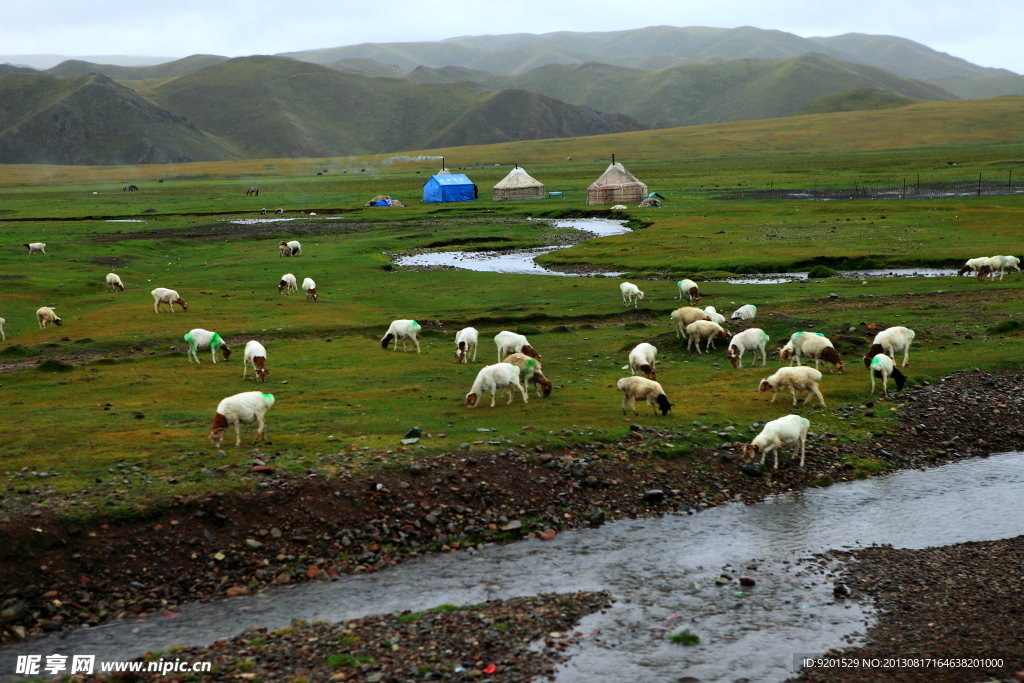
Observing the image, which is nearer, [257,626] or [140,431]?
[257,626]

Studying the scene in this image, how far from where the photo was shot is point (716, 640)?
1232 centimetres

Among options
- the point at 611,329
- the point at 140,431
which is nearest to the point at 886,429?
the point at 611,329

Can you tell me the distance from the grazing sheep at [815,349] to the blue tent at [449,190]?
3839 inches

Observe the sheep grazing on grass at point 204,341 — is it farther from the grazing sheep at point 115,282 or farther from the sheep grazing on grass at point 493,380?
the grazing sheep at point 115,282

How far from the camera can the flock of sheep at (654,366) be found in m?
18.9

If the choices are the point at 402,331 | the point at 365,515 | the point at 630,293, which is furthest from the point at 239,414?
the point at 630,293

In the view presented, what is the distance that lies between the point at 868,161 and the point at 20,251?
150 meters

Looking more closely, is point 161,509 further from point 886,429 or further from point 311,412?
point 886,429

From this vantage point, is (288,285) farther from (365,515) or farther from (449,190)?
(449,190)

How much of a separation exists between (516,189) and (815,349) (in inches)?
3776

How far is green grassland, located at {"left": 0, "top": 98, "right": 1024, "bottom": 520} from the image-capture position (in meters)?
19.1

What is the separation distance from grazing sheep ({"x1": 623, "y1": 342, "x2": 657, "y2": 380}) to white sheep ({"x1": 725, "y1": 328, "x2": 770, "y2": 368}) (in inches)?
128

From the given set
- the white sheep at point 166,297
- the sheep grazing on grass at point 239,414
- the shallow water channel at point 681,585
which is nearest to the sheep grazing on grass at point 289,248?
the white sheep at point 166,297

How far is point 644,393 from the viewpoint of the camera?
21.2 m
